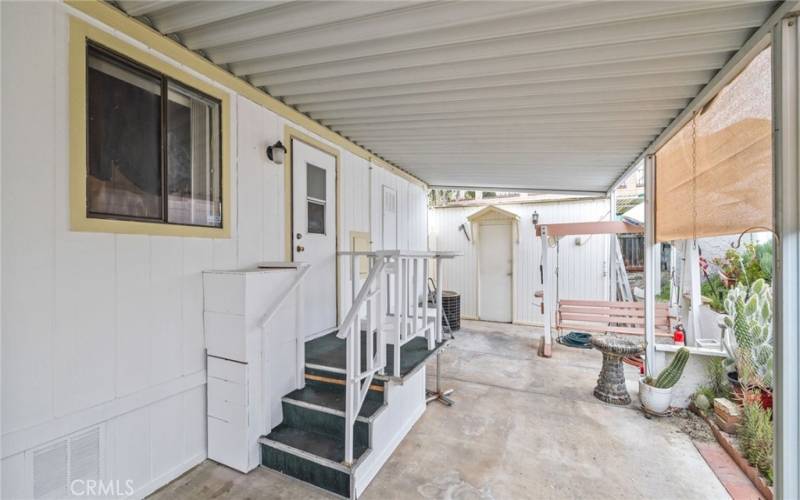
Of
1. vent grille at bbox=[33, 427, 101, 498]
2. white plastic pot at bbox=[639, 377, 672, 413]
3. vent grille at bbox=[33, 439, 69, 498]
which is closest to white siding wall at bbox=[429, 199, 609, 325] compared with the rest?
white plastic pot at bbox=[639, 377, 672, 413]

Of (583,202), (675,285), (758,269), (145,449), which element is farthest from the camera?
(583,202)

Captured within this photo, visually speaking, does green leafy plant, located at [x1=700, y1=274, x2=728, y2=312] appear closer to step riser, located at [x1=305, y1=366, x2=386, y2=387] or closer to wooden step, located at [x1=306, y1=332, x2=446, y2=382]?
wooden step, located at [x1=306, y1=332, x2=446, y2=382]

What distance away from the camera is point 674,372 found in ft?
10.2

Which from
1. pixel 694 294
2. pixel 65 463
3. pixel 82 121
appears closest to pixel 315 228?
pixel 82 121

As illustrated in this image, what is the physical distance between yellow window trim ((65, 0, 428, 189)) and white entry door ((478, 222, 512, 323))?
4587mm

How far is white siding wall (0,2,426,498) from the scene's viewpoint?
5.14 ft

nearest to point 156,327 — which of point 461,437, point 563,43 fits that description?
point 461,437

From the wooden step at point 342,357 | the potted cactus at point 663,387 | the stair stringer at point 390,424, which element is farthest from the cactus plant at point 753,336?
the stair stringer at point 390,424

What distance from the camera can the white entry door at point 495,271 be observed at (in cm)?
732

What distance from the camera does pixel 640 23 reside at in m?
1.93

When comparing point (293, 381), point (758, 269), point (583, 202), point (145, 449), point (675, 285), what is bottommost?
point (145, 449)

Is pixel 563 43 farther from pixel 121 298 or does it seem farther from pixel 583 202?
pixel 583 202

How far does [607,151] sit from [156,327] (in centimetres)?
506

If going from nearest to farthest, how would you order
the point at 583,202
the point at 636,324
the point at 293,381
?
the point at 293,381 → the point at 636,324 → the point at 583,202
